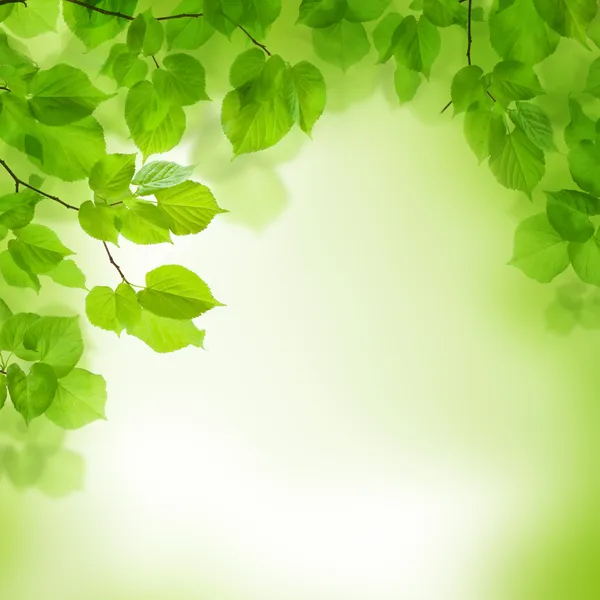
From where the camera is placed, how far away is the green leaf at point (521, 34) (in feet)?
2.72

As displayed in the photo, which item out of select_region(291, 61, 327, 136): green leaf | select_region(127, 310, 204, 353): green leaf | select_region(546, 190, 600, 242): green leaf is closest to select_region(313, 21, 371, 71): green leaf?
select_region(291, 61, 327, 136): green leaf

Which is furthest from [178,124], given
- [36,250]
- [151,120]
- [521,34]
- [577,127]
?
[577,127]

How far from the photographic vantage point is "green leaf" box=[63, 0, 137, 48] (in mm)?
888

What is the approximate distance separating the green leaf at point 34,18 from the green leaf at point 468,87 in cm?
60

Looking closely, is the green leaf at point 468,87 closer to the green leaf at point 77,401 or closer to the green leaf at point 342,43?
the green leaf at point 342,43

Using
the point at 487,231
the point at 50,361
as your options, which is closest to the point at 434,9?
the point at 487,231

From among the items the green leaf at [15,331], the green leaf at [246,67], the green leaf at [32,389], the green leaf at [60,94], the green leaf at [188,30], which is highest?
the green leaf at [188,30]

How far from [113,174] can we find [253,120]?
19 centimetres

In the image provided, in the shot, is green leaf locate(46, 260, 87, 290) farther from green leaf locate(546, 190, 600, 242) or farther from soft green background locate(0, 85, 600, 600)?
green leaf locate(546, 190, 600, 242)

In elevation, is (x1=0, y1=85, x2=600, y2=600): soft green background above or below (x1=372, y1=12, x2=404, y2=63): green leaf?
below

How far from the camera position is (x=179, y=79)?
884mm

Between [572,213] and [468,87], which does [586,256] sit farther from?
[468,87]

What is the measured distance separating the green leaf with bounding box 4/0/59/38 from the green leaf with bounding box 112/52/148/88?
166 millimetres

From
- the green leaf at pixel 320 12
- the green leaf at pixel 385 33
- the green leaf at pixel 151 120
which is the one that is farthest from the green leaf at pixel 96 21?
the green leaf at pixel 385 33
